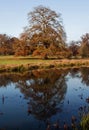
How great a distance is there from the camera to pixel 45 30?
56844 mm

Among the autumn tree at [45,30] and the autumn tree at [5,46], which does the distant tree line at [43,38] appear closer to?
the autumn tree at [45,30]

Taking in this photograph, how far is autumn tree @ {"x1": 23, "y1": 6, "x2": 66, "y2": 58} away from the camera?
5588 cm

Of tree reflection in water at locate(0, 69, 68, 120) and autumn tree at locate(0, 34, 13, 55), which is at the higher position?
autumn tree at locate(0, 34, 13, 55)

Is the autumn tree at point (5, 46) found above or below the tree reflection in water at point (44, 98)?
above

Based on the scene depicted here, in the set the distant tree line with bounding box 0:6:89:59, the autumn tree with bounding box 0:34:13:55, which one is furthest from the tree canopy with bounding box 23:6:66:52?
the autumn tree with bounding box 0:34:13:55

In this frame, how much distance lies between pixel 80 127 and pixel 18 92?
10578 mm

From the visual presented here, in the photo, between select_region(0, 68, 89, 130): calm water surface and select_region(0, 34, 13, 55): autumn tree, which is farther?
select_region(0, 34, 13, 55): autumn tree

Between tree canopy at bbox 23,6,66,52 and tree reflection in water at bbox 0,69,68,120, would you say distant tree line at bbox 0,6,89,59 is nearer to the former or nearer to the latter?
tree canopy at bbox 23,6,66,52

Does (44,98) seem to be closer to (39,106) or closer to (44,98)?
(44,98)

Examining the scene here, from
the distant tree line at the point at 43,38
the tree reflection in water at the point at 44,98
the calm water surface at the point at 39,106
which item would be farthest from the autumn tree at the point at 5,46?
the calm water surface at the point at 39,106

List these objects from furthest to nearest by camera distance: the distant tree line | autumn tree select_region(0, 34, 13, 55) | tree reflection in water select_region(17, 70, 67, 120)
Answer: autumn tree select_region(0, 34, 13, 55) → the distant tree line → tree reflection in water select_region(17, 70, 67, 120)

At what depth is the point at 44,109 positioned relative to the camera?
15.5 meters

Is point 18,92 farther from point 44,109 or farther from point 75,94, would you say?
point 44,109

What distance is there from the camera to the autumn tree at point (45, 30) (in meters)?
55.9
